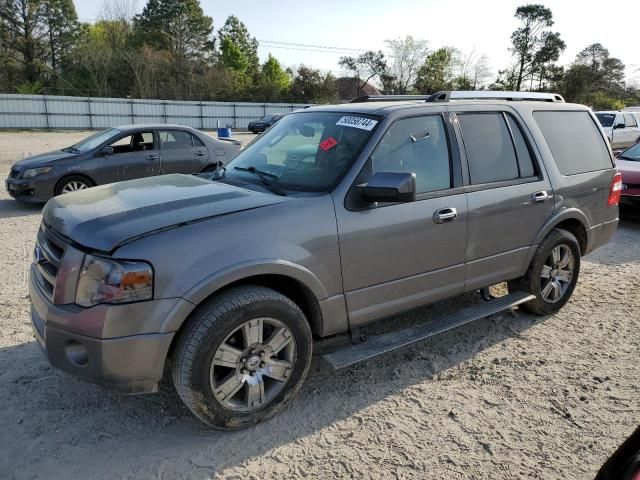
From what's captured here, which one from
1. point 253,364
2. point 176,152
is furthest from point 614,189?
point 176,152

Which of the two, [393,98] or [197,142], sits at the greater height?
[393,98]

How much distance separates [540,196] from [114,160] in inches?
304

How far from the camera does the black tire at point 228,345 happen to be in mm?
2742

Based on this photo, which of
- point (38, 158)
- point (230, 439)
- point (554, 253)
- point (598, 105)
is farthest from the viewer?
point (598, 105)

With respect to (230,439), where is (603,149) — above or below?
above

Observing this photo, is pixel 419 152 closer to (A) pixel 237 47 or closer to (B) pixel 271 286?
(B) pixel 271 286

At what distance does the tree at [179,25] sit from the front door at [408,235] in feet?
203

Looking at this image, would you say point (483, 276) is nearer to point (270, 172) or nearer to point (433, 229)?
point (433, 229)

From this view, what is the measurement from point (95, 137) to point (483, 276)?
335 inches

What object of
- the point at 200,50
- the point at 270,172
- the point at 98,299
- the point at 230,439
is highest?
the point at 200,50

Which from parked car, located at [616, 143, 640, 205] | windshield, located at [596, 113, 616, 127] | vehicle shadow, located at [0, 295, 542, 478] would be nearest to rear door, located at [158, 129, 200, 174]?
vehicle shadow, located at [0, 295, 542, 478]

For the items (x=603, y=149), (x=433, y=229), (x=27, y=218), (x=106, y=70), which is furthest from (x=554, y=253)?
(x=106, y=70)

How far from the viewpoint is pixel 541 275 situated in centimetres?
457

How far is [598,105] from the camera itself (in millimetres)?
54250
